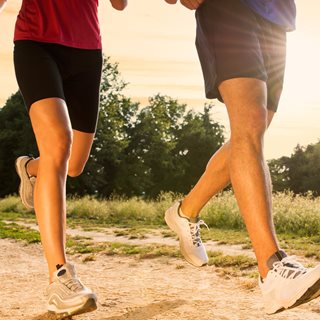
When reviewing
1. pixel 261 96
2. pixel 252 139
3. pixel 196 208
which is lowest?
pixel 196 208

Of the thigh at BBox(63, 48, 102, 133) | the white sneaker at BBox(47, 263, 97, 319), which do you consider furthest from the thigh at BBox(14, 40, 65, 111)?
the white sneaker at BBox(47, 263, 97, 319)

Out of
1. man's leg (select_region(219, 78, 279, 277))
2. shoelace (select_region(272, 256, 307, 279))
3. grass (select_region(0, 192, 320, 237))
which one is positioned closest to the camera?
shoelace (select_region(272, 256, 307, 279))

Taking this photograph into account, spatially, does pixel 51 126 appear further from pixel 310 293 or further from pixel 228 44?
pixel 310 293

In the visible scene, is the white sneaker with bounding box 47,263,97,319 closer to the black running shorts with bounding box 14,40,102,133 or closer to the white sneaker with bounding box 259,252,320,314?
the white sneaker with bounding box 259,252,320,314

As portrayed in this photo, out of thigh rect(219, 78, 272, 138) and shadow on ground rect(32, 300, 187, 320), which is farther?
shadow on ground rect(32, 300, 187, 320)

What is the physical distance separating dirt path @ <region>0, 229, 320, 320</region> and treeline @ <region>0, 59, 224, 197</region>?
3700 centimetres

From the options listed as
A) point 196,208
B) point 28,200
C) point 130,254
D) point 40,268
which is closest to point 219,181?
point 196,208

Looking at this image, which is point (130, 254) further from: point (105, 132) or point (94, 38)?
point (105, 132)

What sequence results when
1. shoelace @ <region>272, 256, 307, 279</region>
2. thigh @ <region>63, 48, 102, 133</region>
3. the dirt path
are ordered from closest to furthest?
shoelace @ <region>272, 256, 307, 279</region>
the dirt path
thigh @ <region>63, 48, 102, 133</region>

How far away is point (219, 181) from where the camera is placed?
4.44 meters

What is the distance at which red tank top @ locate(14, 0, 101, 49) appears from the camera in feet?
13.6

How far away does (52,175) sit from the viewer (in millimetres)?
3871

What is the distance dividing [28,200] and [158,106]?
1821 inches

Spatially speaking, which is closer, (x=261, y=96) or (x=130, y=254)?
(x=261, y=96)
